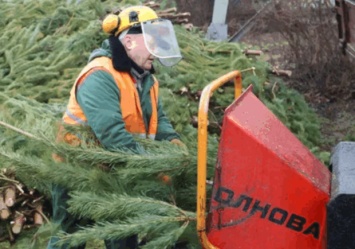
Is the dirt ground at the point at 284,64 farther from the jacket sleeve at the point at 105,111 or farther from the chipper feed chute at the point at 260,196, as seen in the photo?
the chipper feed chute at the point at 260,196

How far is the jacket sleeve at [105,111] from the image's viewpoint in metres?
3.78

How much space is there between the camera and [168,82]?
26.1ft

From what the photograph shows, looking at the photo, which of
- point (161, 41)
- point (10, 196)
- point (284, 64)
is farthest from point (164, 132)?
point (284, 64)

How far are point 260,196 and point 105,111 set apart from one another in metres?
1.08

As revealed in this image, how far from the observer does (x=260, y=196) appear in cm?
304

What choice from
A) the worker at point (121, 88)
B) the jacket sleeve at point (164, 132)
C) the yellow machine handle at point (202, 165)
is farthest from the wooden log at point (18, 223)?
the yellow machine handle at point (202, 165)

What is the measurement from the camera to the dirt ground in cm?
1020

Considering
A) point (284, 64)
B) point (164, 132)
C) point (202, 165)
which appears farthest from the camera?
point (284, 64)

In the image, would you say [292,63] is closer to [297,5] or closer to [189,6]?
[297,5]

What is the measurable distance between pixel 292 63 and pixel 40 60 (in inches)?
213

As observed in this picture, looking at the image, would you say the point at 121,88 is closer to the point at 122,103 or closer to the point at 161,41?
the point at 122,103

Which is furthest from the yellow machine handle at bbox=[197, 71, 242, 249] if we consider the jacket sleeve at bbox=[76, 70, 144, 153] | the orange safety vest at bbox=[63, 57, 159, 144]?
the orange safety vest at bbox=[63, 57, 159, 144]

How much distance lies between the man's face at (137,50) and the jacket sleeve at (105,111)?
0.21 metres

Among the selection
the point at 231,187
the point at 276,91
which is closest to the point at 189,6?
the point at 276,91
